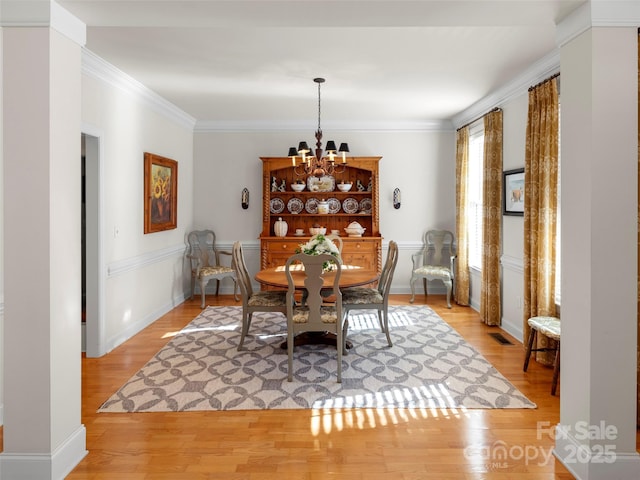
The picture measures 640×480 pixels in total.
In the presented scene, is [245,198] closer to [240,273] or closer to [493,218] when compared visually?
[240,273]

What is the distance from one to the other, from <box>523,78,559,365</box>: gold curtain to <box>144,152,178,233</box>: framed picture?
167 inches

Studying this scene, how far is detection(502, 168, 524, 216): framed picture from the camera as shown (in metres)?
4.91

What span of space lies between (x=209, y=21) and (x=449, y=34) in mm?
2016

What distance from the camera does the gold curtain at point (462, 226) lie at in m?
6.57

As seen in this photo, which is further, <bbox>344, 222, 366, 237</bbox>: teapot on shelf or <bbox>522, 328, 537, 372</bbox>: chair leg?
<bbox>344, 222, 366, 237</bbox>: teapot on shelf

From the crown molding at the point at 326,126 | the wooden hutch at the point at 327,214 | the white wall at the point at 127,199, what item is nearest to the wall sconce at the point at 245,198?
the wooden hutch at the point at 327,214

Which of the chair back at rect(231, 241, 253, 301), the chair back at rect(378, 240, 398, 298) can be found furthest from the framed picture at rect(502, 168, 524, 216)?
the chair back at rect(231, 241, 253, 301)

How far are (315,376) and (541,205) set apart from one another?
259 centimetres

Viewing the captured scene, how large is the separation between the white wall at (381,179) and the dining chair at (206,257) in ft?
0.65

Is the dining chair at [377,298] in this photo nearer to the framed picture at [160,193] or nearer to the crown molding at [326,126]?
the framed picture at [160,193]

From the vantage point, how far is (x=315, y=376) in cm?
386

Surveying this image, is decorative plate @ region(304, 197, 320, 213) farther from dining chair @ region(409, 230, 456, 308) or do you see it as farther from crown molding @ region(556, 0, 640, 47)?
crown molding @ region(556, 0, 640, 47)

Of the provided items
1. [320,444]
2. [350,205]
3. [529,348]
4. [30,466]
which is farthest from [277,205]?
[30,466]

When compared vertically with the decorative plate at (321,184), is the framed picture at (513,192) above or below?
below
